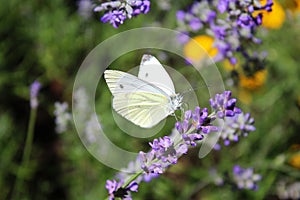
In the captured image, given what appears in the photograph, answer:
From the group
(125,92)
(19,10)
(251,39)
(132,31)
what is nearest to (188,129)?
(125,92)

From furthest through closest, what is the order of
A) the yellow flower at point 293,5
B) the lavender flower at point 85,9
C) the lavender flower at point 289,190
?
1. the yellow flower at point 293,5
2. the lavender flower at point 85,9
3. the lavender flower at point 289,190

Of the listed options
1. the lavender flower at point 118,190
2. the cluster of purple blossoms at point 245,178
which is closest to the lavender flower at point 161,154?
the lavender flower at point 118,190

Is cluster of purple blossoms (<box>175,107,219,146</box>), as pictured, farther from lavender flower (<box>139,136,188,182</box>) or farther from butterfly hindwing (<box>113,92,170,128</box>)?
butterfly hindwing (<box>113,92,170,128</box>)

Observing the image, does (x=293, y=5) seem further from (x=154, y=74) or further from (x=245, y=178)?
(x=154, y=74)

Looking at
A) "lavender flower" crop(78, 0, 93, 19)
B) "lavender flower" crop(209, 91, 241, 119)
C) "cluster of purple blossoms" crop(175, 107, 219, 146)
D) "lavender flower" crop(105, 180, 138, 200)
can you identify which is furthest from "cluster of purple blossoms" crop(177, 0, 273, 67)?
"lavender flower" crop(78, 0, 93, 19)

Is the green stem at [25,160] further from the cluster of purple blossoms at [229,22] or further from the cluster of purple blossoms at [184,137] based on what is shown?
the cluster of purple blossoms at [184,137]

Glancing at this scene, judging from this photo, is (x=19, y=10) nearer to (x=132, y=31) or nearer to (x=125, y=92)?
(x=132, y=31)

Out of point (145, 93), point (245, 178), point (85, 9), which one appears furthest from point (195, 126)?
point (85, 9)
